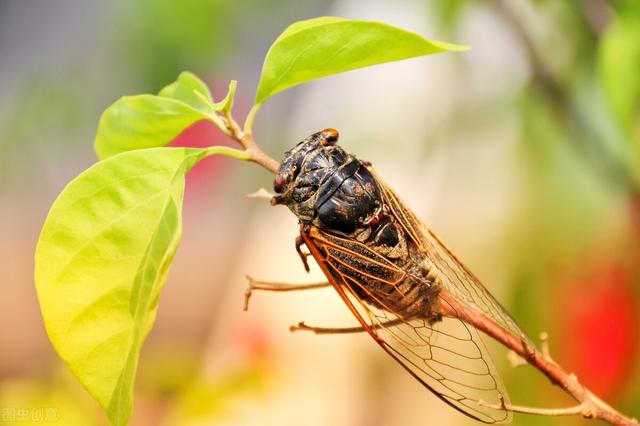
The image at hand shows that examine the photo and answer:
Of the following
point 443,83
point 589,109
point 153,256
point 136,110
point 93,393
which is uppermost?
point 443,83

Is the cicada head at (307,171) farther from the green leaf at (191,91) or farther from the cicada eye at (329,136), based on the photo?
the green leaf at (191,91)

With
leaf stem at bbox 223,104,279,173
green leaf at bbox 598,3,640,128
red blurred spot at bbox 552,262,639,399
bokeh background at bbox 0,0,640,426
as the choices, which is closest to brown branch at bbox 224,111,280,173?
leaf stem at bbox 223,104,279,173

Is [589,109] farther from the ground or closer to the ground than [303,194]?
farther from the ground

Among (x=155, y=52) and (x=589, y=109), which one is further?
(x=155, y=52)

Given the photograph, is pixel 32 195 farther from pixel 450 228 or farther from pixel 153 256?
pixel 153 256

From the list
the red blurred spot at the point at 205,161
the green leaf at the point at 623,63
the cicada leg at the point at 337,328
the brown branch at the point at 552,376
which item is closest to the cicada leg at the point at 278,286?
the cicada leg at the point at 337,328

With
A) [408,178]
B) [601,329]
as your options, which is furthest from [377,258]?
[408,178]

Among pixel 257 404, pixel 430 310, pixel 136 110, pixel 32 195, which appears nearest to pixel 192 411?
pixel 257 404

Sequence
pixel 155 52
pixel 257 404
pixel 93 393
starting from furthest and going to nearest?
pixel 155 52
pixel 257 404
pixel 93 393
